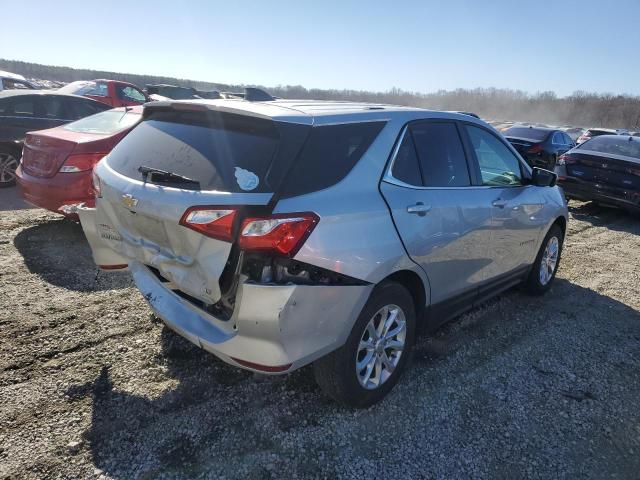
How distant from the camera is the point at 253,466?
2393 millimetres

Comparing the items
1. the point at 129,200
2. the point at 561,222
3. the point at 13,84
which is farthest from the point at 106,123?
the point at 13,84

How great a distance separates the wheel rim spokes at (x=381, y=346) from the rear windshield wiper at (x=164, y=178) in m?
1.27

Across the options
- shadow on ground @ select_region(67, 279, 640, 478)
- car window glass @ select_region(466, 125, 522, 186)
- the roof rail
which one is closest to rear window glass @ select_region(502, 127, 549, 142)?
the roof rail

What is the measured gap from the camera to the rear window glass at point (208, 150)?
2.34 m

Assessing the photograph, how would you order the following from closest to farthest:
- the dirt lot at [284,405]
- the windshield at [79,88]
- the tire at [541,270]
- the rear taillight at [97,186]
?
the dirt lot at [284,405], the rear taillight at [97,186], the tire at [541,270], the windshield at [79,88]

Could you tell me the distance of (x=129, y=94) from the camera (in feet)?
46.5

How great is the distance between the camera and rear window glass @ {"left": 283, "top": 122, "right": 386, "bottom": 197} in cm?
235

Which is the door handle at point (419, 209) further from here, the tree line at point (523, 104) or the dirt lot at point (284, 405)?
the tree line at point (523, 104)

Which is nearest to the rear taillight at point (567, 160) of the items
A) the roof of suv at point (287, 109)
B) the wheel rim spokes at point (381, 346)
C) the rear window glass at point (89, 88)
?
the roof of suv at point (287, 109)

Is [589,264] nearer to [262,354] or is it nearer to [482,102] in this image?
[262,354]

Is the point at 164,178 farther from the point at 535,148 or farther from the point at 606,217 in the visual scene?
the point at 535,148

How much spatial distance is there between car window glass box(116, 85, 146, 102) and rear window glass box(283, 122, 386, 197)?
Result: 13.1 metres

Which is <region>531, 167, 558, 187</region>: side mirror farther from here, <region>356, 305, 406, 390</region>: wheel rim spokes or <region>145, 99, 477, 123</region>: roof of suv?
<region>356, 305, 406, 390</region>: wheel rim spokes

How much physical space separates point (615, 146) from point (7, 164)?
1100 centimetres
